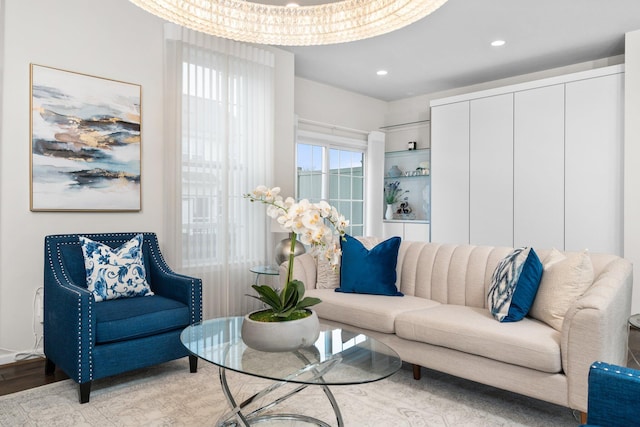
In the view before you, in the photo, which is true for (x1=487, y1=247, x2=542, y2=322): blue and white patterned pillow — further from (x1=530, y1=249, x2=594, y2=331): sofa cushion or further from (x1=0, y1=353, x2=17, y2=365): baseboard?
(x1=0, y1=353, x2=17, y2=365): baseboard

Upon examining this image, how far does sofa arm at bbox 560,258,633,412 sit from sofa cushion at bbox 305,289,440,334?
0.98 metres

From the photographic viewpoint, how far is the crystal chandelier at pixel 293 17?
235cm

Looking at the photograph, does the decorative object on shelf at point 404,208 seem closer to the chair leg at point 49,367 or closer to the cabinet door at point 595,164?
the cabinet door at point 595,164

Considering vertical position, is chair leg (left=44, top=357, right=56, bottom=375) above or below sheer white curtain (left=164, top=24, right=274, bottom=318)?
below

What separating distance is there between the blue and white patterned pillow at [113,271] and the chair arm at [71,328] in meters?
0.18

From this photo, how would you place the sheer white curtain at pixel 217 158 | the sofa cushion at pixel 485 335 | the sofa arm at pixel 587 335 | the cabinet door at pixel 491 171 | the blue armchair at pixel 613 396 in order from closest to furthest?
the blue armchair at pixel 613 396, the sofa arm at pixel 587 335, the sofa cushion at pixel 485 335, the sheer white curtain at pixel 217 158, the cabinet door at pixel 491 171

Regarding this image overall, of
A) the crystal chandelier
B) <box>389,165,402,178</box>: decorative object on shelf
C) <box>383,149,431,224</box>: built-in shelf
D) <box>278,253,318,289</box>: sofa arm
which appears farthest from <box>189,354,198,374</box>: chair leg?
<box>389,165,402,178</box>: decorative object on shelf

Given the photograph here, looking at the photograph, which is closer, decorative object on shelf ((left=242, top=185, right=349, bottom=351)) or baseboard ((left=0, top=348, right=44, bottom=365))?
Answer: decorative object on shelf ((left=242, top=185, right=349, bottom=351))

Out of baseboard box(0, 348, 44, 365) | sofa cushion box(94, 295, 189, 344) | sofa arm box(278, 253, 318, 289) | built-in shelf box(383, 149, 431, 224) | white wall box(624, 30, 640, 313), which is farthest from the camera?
built-in shelf box(383, 149, 431, 224)

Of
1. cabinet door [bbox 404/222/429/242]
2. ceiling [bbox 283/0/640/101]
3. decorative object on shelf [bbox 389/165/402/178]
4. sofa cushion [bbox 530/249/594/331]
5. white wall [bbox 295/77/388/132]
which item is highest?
ceiling [bbox 283/0/640/101]

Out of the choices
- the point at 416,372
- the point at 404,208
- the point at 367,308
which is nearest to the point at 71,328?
the point at 367,308

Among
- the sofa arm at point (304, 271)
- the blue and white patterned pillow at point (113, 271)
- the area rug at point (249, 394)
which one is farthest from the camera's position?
the sofa arm at point (304, 271)

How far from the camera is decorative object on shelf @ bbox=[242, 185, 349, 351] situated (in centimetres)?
192

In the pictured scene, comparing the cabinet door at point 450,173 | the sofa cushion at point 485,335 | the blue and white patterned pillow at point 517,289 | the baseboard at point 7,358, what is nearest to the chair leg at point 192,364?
the baseboard at point 7,358
